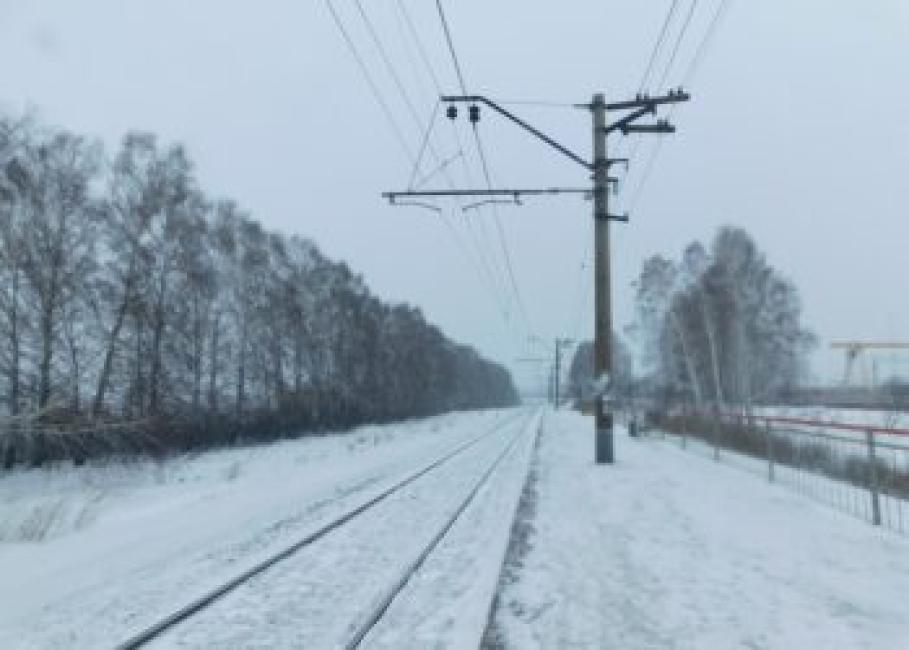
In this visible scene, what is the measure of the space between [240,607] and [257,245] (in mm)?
41949

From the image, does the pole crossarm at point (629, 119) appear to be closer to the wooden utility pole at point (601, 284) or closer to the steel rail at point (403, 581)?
the wooden utility pole at point (601, 284)

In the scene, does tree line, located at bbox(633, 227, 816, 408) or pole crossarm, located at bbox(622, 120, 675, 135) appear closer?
pole crossarm, located at bbox(622, 120, 675, 135)

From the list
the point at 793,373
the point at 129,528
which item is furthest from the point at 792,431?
the point at 793,373

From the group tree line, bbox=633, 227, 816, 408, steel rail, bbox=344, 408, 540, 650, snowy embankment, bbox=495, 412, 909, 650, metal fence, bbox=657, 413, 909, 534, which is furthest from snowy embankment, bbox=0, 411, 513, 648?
tree line, bbox=633, 227, 816, 408

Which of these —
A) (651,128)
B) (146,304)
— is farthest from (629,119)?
(146,304)

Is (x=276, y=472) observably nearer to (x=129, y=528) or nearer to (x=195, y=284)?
(x=129, y=528)

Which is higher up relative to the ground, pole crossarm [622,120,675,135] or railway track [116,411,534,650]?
pole crossarm [622,120,675,135]

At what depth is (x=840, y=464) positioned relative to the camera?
1453 cm

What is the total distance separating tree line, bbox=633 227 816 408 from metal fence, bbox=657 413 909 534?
28.7 metres

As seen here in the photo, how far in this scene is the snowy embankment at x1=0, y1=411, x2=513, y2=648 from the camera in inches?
273

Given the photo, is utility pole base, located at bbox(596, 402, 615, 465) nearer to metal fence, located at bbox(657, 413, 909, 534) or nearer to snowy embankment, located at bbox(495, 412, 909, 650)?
metal fence, located at bbox(657, 413, 909, 534)

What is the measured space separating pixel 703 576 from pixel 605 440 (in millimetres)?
12472

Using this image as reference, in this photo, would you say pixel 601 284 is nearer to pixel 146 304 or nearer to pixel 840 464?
pixel 840 464

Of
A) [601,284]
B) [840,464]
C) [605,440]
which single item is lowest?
[840,464]
